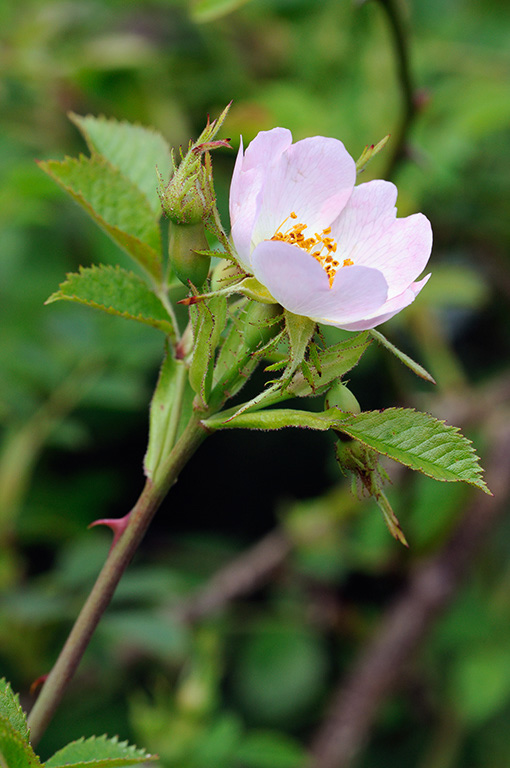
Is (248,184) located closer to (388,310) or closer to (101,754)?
(388,310)

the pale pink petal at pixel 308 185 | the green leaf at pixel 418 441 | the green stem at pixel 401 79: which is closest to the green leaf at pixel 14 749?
the green leaf at pixel 418 441

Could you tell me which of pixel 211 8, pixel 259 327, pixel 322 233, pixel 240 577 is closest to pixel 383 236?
pixel 322 233

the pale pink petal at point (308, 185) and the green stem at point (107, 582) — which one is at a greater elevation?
the pale pink petal at point (308, 185)

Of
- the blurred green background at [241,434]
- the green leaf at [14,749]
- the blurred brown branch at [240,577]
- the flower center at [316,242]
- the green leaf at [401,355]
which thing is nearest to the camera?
the green leaf at [14,749]

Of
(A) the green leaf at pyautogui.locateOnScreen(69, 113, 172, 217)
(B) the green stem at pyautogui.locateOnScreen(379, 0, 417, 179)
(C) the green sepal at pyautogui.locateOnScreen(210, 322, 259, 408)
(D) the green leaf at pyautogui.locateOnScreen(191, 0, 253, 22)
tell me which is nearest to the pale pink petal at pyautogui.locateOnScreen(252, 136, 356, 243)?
(C) the green sepal at pyautogui.locateOnScreen(210, 322, 259, 408)

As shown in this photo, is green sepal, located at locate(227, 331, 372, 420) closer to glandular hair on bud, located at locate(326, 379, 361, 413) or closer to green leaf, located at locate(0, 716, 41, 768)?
glandular hair on bud, located at locate(326, 379, 361, 413)

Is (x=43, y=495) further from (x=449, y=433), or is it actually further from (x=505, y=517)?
(x=449, y=433)

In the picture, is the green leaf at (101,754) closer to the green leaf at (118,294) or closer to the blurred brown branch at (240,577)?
the green leaf at (118,294)

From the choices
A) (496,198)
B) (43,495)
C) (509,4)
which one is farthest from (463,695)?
(509,4)
